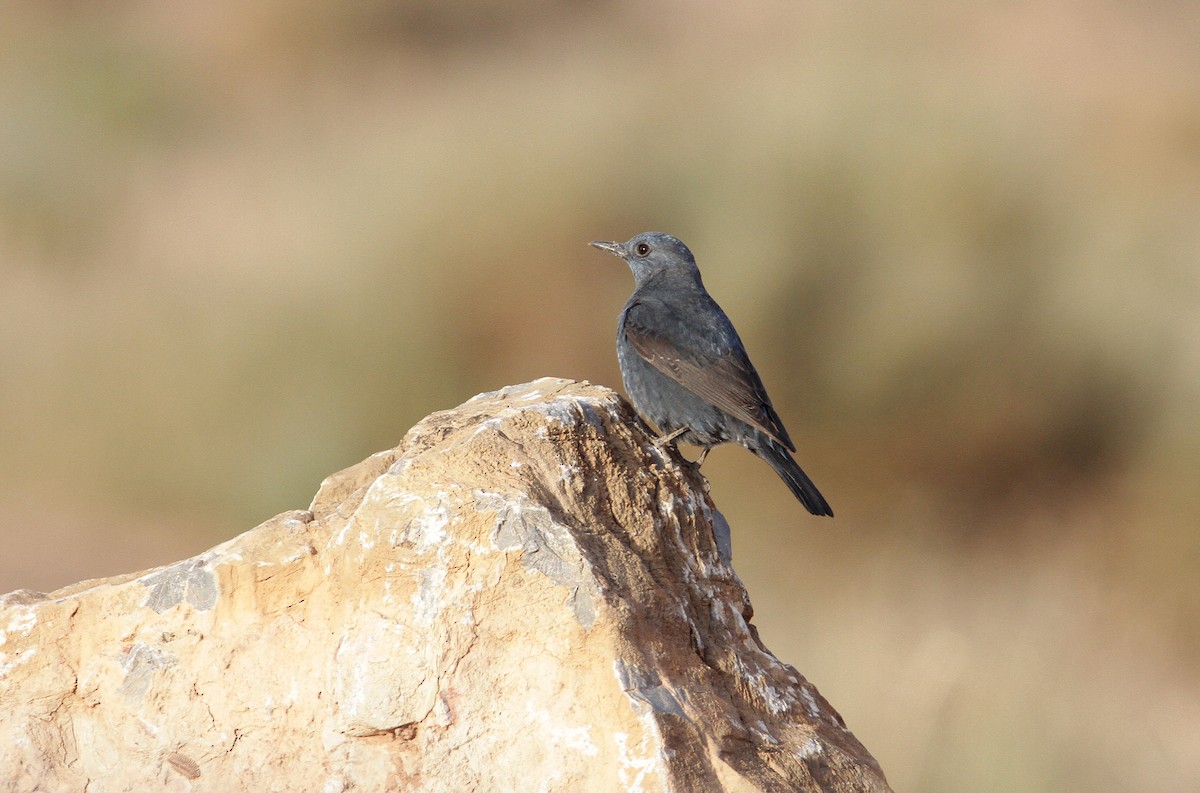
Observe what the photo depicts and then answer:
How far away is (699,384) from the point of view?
591 cm

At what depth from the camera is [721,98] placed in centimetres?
1331

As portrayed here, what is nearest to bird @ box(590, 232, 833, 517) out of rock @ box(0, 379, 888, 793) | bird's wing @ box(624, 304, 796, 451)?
bird's wing @ box(624, 304, 796, 451)

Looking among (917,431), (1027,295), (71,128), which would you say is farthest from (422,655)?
(71,128)

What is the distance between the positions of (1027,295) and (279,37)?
8697mm

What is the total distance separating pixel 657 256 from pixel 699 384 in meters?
1.28

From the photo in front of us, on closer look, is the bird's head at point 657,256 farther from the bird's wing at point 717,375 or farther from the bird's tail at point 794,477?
the bird's tail at point 794,477

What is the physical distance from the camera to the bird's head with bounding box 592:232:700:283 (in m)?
6.94

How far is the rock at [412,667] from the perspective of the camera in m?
3.34

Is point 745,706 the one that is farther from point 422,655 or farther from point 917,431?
point 917,431

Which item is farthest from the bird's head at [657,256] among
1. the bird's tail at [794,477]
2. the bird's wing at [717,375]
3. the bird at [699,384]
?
the bird's tail at [794,477]

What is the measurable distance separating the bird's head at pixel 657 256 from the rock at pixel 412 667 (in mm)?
3225

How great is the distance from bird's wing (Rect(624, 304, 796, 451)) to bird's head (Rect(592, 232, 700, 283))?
0.67 metres

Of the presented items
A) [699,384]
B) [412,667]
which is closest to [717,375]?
[699,384]

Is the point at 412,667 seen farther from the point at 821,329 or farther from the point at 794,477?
the point at 821,329
